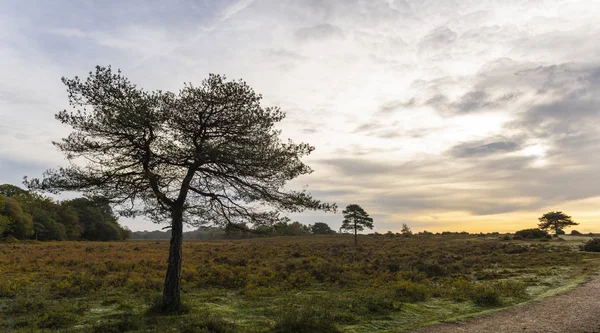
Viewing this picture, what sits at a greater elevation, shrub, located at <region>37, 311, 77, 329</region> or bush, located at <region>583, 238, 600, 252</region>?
bush, located at <region>583, 238, 600, 252</region>

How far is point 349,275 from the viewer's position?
23.9 meters

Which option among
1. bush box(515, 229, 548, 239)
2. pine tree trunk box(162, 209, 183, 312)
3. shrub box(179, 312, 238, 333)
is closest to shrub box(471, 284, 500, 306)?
shrub box(179, 312, 238, 333)

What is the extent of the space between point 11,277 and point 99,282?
6604 millimetres

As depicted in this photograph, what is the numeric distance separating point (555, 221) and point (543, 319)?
91023 millimetres

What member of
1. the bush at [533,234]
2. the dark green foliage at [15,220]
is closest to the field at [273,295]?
the bush at [533,234]

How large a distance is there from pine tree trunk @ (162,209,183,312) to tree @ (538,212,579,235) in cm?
9425

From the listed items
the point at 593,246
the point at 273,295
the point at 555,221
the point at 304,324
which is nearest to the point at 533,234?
the point at 593,246

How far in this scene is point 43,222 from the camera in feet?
234

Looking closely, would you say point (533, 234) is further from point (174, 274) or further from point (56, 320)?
point (56, 320)

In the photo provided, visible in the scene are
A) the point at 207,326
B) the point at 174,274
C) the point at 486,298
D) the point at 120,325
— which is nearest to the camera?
the point at 207,326

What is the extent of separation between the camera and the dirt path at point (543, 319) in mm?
10555

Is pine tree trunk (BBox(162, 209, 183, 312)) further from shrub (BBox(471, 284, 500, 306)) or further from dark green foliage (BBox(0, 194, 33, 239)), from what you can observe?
dark green foliage (BBox(0, 194, 33, 239))

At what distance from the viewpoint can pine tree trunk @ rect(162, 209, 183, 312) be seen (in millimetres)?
13078

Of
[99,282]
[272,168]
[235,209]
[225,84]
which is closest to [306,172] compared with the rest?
[272,168]
